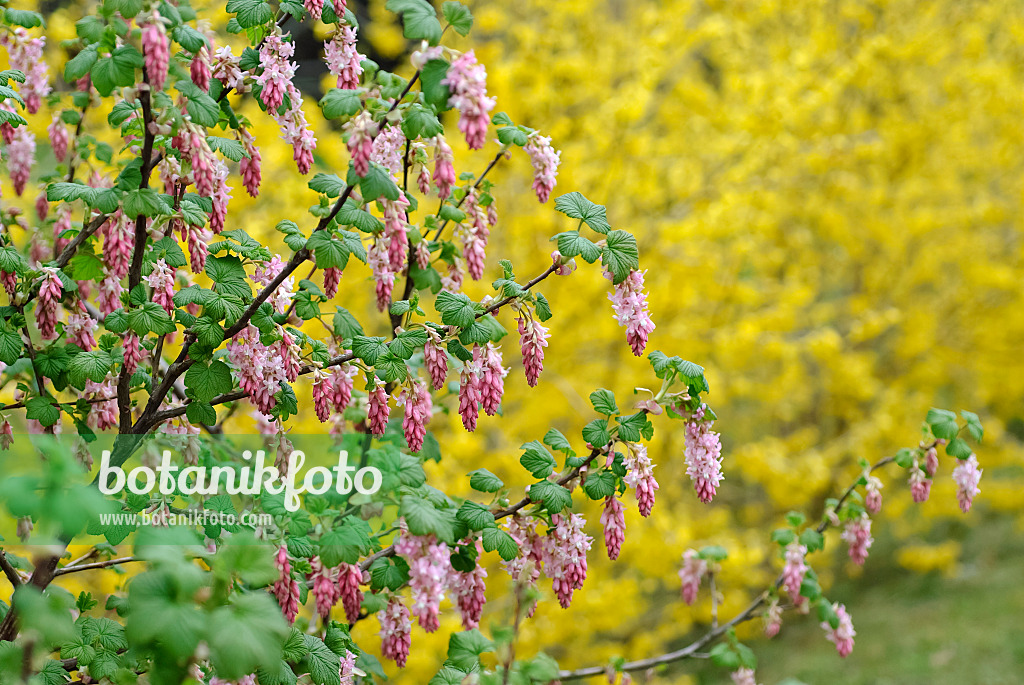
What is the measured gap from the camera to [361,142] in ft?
5.16

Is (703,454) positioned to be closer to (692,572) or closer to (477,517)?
(477,517)

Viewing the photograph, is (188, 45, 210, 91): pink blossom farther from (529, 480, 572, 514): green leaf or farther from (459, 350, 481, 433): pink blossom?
(529, 480, 572, 514): green leaf

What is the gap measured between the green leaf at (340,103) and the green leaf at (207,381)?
2.05 feet

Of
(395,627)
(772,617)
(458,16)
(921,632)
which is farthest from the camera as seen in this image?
(921,632)

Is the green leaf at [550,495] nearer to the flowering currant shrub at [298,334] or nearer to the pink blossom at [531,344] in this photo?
the flowering currant shrub at [298,334]

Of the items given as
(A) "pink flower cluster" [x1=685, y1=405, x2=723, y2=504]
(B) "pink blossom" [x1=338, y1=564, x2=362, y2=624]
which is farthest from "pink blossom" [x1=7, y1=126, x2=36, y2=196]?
(A) "pink flower cluster" [x1=685, y1=405, x2=723, y2=504]

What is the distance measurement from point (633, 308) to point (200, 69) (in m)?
1.04

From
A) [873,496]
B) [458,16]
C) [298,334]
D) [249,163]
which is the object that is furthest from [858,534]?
[249,163]

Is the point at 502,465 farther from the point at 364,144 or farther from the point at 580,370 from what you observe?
the point at 364,144

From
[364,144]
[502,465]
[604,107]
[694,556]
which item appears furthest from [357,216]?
[604,107]

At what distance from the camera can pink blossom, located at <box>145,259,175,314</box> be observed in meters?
1.75

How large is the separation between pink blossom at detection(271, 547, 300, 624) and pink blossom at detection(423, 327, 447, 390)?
482mm

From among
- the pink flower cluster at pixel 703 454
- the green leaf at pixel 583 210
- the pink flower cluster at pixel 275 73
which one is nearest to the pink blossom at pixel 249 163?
the pink flower cluster at pixel 275 73

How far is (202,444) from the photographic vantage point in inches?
86.7
